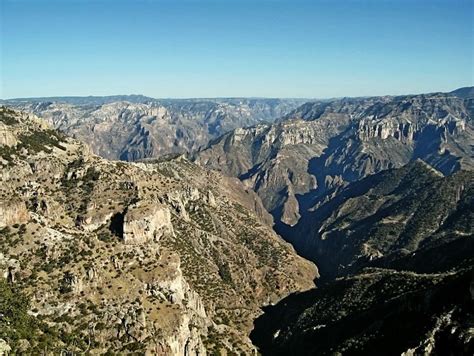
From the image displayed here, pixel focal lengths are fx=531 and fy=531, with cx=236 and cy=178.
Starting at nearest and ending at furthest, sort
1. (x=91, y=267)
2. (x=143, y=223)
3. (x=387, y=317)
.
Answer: (x=387, y=317), (x=91, y=267), (x=143, y=223)

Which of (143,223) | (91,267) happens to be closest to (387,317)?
(91,267)

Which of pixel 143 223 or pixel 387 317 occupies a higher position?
pixel 143 223

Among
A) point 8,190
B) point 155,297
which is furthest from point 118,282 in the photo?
point 8,190

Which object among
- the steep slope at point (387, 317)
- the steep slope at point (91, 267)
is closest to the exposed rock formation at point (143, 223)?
the steep slope at point (91, 267)

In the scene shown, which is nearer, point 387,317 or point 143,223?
point 387,317

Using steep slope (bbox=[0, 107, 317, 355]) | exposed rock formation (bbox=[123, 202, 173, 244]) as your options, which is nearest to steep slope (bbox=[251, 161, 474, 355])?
steep slope (bbox=[0, 107, 317, 355])

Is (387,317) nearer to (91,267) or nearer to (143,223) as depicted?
(91,267)

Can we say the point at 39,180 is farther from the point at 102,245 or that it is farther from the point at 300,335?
the point at 300,335

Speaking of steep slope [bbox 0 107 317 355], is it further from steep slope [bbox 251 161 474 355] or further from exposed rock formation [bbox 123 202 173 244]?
steep slope [bbox 251 161 474 355]
